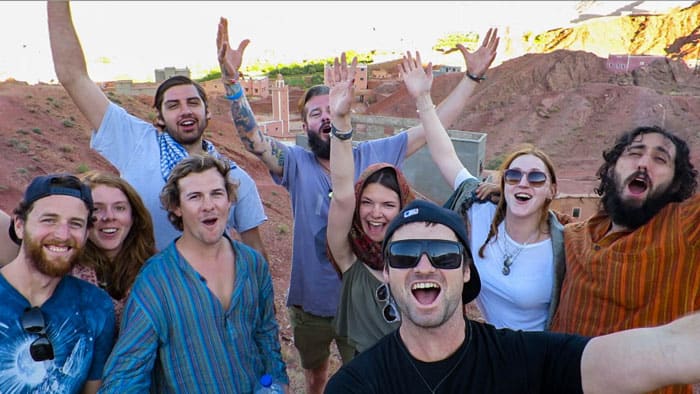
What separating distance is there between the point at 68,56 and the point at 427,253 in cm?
238

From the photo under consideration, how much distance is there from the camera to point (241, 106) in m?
3.29

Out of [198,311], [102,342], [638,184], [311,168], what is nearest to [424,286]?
[198,311]

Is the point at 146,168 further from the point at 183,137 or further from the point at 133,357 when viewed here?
the point at 133,357

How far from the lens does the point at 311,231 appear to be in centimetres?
337

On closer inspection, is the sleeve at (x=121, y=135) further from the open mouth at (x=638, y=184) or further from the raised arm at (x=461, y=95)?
the open mouth at (x=638, y=184)

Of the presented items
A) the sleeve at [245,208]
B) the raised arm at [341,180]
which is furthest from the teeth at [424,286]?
the sleeve at [245,208]

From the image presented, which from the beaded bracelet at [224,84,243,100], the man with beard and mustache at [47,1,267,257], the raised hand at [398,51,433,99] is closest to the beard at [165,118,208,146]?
the man with beard and mustache at [47,1,267,257]

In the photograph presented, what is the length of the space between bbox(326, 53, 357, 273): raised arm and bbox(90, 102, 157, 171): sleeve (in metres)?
1.15

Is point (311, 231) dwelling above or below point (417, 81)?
below

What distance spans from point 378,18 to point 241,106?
112191 millimetres

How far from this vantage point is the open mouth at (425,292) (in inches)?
74.2

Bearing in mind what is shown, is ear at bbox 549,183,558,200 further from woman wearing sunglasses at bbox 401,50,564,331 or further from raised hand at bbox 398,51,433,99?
raised hand at bbox 398,51,433,99

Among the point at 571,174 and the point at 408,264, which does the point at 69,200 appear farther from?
the point at 571,174

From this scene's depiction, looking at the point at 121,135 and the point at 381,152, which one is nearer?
the point at 121,135
